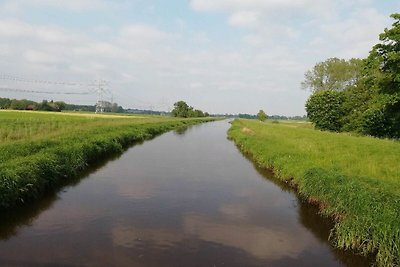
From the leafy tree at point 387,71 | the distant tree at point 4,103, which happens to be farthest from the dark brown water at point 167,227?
the distant tree at point 4,103

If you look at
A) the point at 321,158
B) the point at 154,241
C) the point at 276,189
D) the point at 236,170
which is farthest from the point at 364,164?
the point at 154,241

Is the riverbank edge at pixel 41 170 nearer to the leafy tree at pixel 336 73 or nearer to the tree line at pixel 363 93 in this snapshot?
the tree line at pixel 363 93

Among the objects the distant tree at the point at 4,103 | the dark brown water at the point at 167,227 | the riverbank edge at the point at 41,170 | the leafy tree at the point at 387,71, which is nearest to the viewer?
the dark brown water at the point at 167,227

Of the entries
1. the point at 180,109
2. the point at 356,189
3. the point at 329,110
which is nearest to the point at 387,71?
the point at 356,189

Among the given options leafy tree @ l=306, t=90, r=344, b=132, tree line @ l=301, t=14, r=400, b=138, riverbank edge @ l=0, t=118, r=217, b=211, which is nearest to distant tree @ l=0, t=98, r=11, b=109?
tree line @ l=301, t=14, r=400, b=138

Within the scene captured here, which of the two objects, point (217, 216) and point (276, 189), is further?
point (276, 189)

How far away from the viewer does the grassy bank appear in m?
8.63

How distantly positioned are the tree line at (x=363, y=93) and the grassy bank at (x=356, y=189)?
8.71 meters

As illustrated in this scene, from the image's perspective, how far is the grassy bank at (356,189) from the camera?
8.63 metres

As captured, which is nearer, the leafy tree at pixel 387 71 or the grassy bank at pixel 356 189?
the grassy bank at pixel 356 189

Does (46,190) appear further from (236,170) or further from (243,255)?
(236,170)

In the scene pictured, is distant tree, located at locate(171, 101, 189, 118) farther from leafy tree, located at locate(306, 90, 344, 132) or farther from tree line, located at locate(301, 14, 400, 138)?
leafy tree, located at locate(306, 90, 344, 132)

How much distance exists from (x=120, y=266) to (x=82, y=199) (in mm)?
6136

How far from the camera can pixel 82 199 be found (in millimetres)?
13172
